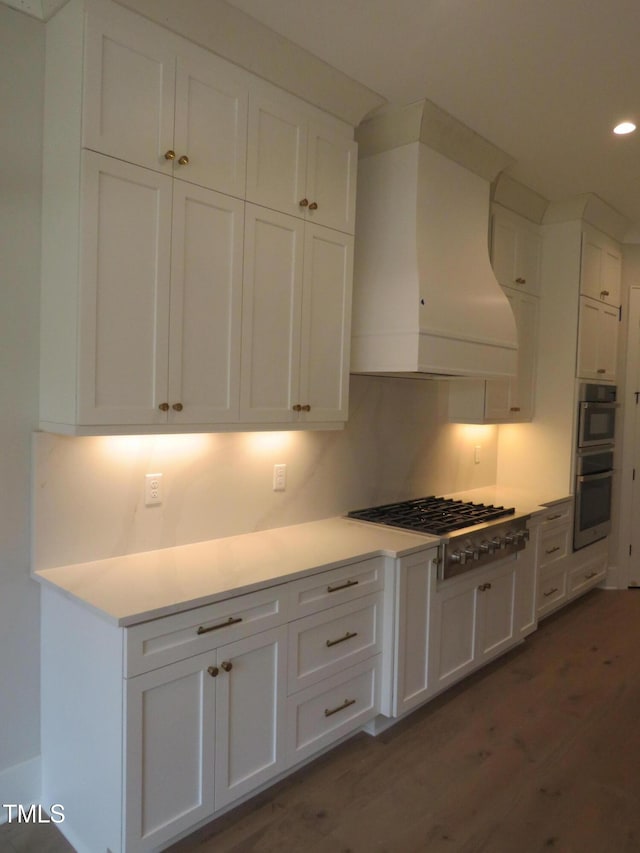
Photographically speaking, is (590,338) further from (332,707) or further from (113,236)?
(113,236)

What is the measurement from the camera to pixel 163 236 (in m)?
1.99

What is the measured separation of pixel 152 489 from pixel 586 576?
336cm

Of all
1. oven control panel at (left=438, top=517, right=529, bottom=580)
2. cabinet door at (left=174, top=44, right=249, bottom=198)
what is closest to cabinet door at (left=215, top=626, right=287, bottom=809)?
oven control panel at (left=438, top=517, right=529, bottom=580)

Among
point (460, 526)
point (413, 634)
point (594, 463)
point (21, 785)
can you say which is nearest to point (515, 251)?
point (594, 463)

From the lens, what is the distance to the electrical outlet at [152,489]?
231cm

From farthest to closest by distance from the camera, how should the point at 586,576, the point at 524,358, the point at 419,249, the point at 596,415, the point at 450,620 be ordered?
the point at 586,576
the point at 596,415
the point at 524,358
the point at 450,620
the point at 419,249

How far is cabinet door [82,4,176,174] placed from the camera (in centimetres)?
181

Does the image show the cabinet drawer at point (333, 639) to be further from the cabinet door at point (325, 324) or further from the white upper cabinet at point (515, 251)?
the white upper cabinet at point (515, 251)

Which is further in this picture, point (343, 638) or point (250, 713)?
point (343, 638)

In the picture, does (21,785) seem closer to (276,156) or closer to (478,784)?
(478,784)

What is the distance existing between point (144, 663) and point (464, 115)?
262cm

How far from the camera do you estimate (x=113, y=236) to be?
188 cm

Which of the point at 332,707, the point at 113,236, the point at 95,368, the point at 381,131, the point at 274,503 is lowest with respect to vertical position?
the point at 332,707

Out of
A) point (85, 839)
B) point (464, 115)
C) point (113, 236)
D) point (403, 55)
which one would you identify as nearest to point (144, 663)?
point (85, 839)
